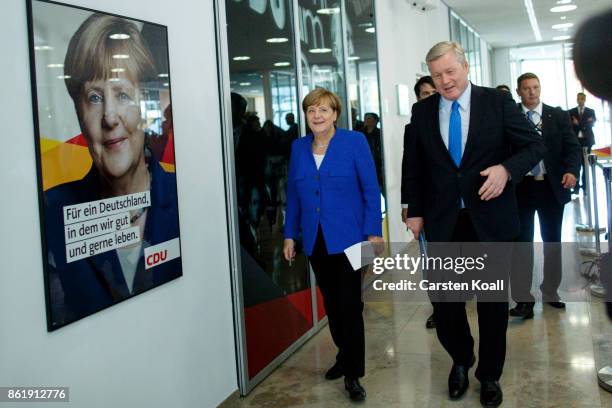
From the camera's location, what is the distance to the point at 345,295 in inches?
120

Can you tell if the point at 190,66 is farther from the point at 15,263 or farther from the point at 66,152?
the point at 15,263

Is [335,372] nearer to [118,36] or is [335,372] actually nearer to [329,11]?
[118,36]

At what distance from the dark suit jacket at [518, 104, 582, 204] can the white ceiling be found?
19.2ft

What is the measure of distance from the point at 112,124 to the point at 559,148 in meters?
2.93

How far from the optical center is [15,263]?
5.89ft

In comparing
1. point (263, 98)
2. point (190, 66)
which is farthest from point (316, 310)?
point (190, 66)

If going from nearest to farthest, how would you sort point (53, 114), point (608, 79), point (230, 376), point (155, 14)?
point (608, 79) → point (53, 114) → point (155, 14) → point (230, 376)

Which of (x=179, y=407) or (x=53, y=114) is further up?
(x=53, y=114)

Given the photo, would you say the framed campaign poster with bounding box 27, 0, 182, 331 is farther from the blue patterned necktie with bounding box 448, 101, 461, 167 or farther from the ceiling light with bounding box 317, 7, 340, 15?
the ceiling light with bounding box 317, 7, 340, 15

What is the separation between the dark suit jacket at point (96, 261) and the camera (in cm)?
194

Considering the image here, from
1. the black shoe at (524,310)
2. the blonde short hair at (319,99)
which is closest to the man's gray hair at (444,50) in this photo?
the blonde short hair at (319,99)

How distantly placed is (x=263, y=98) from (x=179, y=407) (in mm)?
1760

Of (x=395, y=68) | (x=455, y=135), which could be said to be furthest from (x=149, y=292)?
(x=395, y=68)

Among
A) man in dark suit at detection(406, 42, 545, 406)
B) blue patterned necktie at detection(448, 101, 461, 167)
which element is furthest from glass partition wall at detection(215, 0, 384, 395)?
blue patterned necktie at detection(448, 101, 461, 167)
